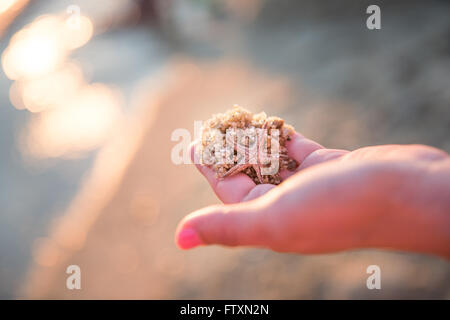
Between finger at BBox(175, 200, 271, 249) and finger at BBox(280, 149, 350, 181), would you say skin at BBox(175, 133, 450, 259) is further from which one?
finger at BBox(280, 149, 350, 181)

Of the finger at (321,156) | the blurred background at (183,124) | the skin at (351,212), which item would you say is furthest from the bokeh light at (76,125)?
the skin at (351,212)

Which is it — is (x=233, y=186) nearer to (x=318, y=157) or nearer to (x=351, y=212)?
(x=318, y=157)

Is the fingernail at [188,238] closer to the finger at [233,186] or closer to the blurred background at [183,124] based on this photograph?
the finger at [233,186]

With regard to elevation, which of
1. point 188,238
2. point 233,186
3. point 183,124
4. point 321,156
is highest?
point 183,124

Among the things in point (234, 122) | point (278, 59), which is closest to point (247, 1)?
point (278, 59)

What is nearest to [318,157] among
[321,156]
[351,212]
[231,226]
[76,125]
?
[321,156]

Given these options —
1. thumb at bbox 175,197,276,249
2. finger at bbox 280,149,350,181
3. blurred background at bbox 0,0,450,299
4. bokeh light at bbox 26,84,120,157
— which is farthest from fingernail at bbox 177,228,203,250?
bokeh light at bbox 26,84,120,157

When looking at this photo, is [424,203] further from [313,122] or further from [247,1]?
[247,1]
